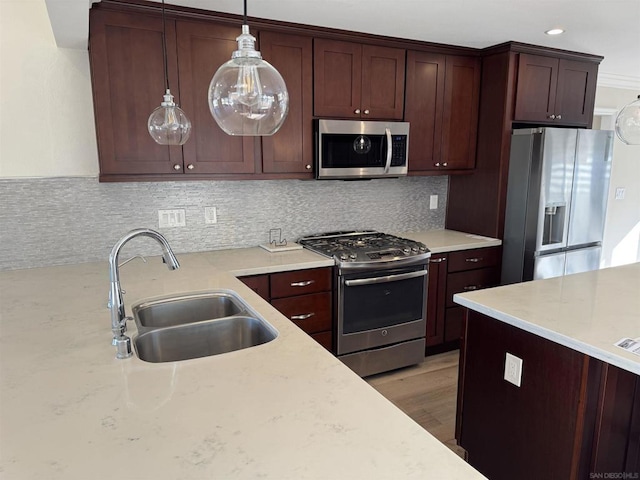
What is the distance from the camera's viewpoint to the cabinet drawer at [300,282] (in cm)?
266

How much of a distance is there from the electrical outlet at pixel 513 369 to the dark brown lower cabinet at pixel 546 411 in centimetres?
2

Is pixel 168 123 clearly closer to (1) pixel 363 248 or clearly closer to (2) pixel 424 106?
(1) pixel 363 248

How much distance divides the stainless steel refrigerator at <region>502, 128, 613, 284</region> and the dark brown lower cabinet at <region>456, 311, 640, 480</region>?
5.45ft

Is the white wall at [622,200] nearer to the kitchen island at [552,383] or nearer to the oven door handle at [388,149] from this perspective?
the oven door handle at [388,149]

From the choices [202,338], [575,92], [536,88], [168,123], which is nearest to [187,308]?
[202,338]

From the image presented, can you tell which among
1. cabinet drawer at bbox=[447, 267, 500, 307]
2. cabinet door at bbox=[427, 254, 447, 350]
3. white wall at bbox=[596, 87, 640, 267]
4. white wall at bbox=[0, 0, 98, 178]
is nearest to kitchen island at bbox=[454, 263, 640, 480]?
cabinet door at bbox=[427, 254, 447, 350]

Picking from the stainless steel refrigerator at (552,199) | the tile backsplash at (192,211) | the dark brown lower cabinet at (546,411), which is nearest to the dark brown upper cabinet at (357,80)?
the tile backsplash at (192,211)

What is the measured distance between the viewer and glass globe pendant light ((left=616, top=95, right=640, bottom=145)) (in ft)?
5.97

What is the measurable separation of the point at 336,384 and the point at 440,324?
237 cm

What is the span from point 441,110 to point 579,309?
→ 81.3 inches

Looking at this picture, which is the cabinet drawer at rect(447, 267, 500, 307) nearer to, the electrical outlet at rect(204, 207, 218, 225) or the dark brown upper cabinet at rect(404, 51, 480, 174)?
the dark brown upper cabinet at rect(404, 51, 480, 174)

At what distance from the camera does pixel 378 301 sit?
292cm

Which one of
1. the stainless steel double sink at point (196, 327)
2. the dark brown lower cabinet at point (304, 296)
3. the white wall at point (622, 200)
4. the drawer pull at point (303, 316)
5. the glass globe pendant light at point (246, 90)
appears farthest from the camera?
the white wall at point (622, 200)

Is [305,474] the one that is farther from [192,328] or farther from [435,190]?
[435,190]
